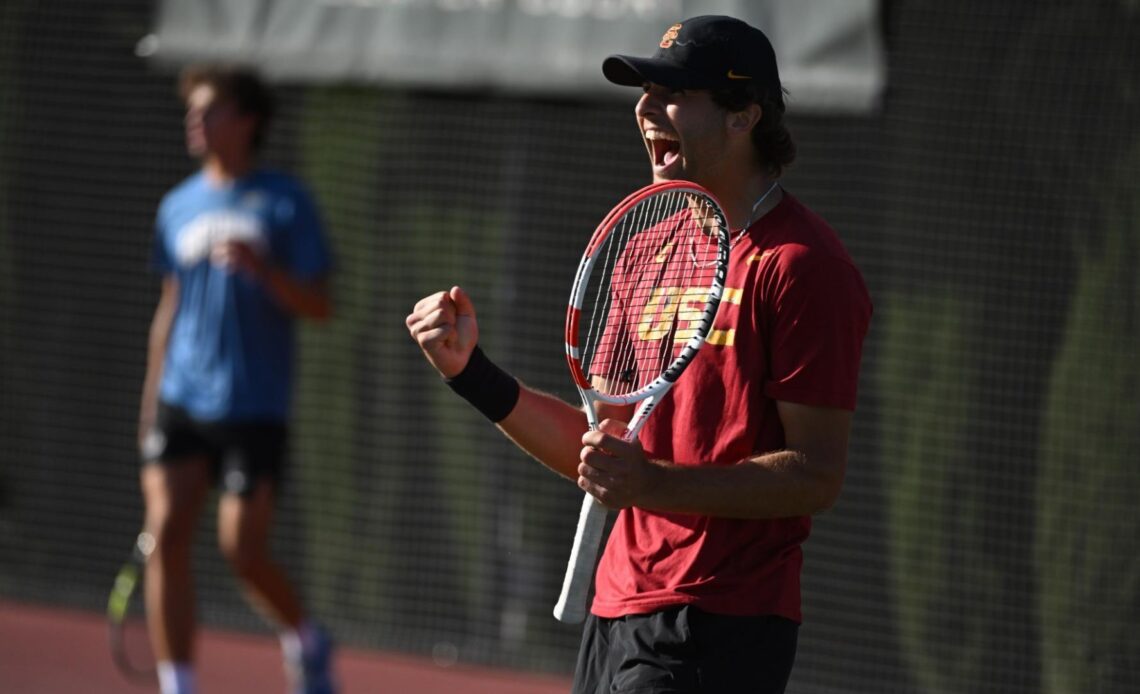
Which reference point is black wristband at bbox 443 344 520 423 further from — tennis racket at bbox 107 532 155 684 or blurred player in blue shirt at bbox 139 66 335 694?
tennis racket at bbox 107 532 155 684

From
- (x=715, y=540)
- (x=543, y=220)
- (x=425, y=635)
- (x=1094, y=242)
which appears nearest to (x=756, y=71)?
(x=715, y=540)

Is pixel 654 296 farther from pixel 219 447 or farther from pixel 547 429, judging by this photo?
pixel 219 447

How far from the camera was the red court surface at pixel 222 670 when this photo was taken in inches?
252

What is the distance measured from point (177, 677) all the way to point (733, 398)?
3.24 m

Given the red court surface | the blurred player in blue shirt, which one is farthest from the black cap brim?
the red court surface

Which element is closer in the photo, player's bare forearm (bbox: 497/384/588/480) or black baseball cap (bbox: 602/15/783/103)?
black baseball cap (bbox: 602/15/783/103)

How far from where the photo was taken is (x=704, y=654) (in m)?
2.85

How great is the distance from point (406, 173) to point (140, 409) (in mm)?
1757

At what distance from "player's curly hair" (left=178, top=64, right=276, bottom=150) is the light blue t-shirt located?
0.21 m

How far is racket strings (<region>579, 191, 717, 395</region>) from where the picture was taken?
288cm

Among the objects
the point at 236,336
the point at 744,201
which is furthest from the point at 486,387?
the point at 236,336

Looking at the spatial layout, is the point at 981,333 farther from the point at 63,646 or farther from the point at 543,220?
the point at 63,646

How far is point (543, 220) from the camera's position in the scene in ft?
22.8

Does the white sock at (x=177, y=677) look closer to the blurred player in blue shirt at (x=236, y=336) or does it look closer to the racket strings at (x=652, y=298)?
the blurred player in blue shirt at (x=236, y=336)
